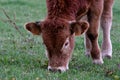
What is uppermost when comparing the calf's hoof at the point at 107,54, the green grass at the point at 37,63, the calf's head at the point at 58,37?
the calf's head at the point at 58,37

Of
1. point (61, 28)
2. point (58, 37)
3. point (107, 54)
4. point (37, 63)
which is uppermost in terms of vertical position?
point (61, 28)

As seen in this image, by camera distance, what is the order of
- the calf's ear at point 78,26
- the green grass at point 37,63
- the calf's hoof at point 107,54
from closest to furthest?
the green grass at point 37,63, the calf's ear at point 78,26, the calf's hoof at point 107,54

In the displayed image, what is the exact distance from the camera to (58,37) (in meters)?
7.43

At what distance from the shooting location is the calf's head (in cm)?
745

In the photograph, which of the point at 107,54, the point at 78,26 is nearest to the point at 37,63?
the point at 78,26

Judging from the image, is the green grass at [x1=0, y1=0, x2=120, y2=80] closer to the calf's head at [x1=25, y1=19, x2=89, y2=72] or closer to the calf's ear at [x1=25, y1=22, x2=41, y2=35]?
the calf's head at [x1=25, y1=19, x2=89, y2=72]

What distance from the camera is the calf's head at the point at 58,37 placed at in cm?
745

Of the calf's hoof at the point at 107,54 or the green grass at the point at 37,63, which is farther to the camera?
the calf's hoof at the point at 107,54

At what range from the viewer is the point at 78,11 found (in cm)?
828

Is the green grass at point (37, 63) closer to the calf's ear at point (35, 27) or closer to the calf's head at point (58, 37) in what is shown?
the calf's head at point (58, 37)

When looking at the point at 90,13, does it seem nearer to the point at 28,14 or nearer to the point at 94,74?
the point at 94,74

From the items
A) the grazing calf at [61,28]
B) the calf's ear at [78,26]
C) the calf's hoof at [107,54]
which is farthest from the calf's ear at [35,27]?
the calf's hoof at [107,54]

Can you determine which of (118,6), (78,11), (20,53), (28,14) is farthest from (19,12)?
(78,11)

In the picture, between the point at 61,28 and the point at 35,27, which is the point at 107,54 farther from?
the point at 61,28
